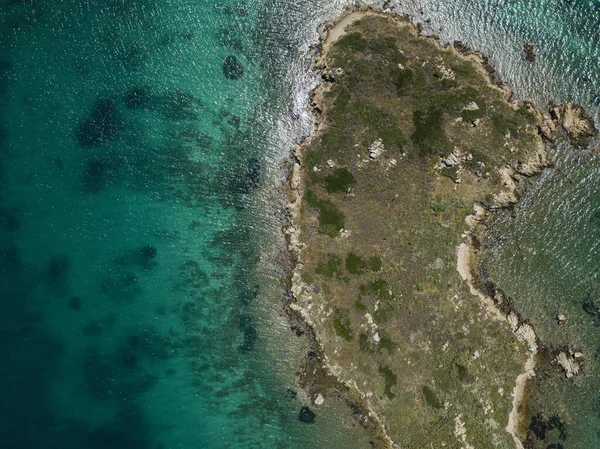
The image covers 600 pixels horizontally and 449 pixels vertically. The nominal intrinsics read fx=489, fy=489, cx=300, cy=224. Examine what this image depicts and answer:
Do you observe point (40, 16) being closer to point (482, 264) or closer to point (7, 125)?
point (7, 125)

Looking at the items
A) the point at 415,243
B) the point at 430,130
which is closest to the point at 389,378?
the point at 415,243

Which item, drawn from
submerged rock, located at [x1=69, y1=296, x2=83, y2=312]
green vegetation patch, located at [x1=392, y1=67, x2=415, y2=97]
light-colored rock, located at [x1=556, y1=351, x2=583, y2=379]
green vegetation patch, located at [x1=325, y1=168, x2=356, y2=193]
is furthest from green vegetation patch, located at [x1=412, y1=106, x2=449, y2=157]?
submerged rock, located at [x1=69, y1=296, x2=83, y2=312]

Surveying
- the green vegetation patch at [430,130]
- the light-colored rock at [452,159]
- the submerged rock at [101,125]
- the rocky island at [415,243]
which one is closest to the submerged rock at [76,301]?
the submerged rock at [101,125]

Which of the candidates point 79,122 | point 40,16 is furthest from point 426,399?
point 40,16

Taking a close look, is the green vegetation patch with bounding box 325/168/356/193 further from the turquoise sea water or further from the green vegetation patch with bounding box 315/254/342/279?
the green vegetation patch with bounding box 315/254/342/279

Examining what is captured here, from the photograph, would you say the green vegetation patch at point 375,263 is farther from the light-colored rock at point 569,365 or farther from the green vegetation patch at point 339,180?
the light-colored rock at point 569,365

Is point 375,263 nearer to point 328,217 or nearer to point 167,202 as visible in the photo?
point 328,217
